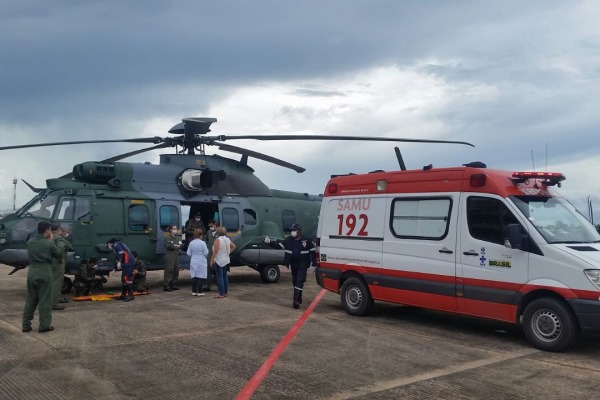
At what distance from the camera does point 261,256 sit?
15539 millimetres

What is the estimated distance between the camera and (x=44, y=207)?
12812 mm

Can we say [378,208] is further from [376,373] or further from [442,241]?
[376,373]

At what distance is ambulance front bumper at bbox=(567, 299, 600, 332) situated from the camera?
22.8 feet

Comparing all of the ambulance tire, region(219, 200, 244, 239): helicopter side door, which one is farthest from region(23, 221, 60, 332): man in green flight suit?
region(219, 200, 244, 239): helicopter side door

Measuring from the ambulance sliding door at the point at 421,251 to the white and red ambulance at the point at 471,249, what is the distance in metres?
0.02

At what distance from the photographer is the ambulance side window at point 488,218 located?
26.5 feet

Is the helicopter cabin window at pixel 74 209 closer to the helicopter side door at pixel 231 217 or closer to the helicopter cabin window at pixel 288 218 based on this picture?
the helicopter side door at pixel 231 217

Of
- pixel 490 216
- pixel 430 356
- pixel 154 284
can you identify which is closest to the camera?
pixel 430 356

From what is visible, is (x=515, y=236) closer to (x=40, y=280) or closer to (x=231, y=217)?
(x=40, y=280)

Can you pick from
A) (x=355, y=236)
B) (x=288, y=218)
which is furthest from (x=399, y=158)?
(x=288, y=218)

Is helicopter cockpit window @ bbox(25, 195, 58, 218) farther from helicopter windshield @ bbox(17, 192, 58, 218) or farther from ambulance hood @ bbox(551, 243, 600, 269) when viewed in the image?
ambulance hood @ bbox(551, 243, 600, 269)

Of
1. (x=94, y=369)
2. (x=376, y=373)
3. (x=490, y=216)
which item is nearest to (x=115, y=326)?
(x=94, y=369)

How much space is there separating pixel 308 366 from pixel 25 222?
Result: 8.78 meters

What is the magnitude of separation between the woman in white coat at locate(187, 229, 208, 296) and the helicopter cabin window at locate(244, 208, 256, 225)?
2918 mm
